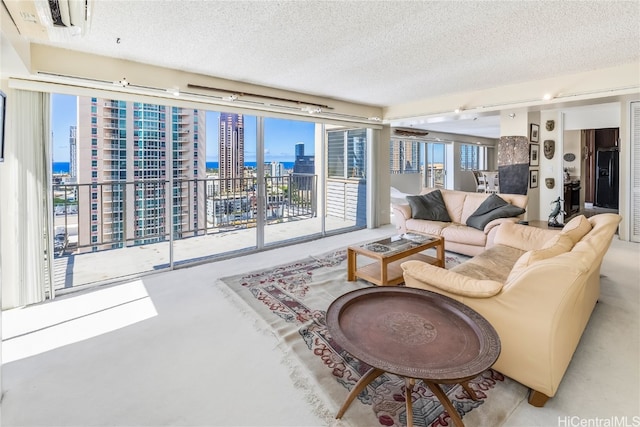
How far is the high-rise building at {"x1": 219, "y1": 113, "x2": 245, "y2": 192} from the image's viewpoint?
4.63 m

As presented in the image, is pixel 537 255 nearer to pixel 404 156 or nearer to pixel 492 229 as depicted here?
pixel 492 229

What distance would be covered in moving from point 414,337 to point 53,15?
2.70 m

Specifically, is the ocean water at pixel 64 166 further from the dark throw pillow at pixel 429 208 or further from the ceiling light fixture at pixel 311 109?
the dark throw pillow at pixel 429 208

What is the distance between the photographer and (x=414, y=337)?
1499mm

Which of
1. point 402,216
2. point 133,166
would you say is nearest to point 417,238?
point 402,216

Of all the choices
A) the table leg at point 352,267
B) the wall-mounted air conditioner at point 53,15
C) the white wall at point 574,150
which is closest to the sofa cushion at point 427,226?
the table leg at point 352,267

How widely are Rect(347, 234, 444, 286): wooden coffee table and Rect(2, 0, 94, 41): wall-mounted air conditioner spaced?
108 inches

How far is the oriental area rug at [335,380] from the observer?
5.16 feet

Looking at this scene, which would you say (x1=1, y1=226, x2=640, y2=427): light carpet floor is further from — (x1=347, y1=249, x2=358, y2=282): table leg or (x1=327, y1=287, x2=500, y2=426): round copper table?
(x1=347, y1=249, x2=358, y2=282): table leg

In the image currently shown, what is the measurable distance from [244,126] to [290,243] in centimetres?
189

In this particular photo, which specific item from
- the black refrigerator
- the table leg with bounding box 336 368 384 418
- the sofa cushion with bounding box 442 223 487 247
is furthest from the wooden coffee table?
the black refrigerator

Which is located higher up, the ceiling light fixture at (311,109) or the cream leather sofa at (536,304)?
the ceiling light fixture at (311,109)

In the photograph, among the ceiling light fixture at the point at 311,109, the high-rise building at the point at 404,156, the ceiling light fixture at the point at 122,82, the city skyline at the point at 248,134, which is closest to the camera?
the ceiling light fixture at the point at 122,82

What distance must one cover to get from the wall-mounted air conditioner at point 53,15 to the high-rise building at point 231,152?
232 cm
